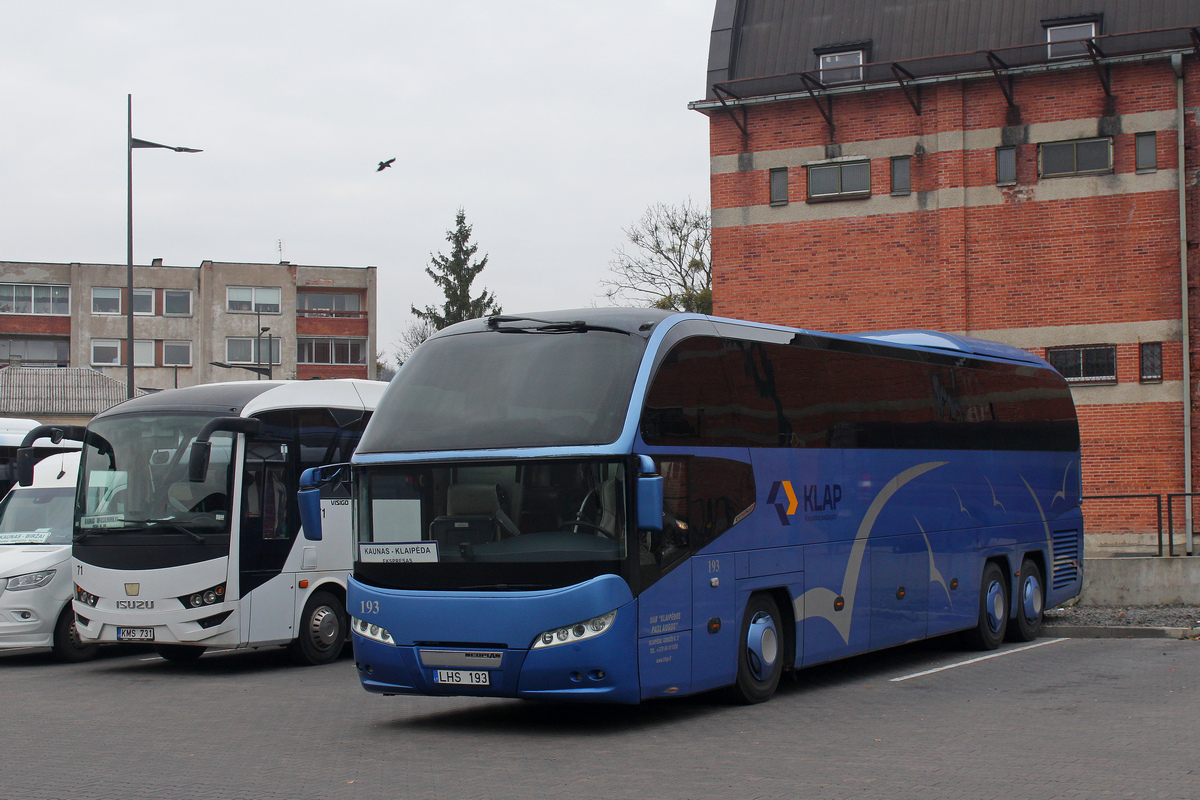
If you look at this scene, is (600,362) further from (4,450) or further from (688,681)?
(4,450)

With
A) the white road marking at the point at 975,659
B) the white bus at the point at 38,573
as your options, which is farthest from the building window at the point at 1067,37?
the white bus at the point at 38,573

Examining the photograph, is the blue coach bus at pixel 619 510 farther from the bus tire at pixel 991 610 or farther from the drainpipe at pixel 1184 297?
the drainpipe at pixel 1184 297

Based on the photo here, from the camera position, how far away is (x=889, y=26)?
2827 cm

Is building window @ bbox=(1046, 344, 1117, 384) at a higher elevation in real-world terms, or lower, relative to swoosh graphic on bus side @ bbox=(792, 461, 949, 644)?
higher

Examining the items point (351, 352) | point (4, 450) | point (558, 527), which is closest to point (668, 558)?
point (558, 527)

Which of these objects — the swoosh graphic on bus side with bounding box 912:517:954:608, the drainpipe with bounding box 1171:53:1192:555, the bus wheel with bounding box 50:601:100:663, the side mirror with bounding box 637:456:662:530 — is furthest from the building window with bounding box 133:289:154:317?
the side mirror with bounding box 637:456:662:530

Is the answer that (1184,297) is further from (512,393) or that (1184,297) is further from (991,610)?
(512,393)

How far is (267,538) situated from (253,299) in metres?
63.1

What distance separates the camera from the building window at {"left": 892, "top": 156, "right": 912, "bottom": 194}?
27.8 metres

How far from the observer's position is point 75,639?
52.7ft

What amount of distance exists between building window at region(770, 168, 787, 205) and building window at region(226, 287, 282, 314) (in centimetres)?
5125

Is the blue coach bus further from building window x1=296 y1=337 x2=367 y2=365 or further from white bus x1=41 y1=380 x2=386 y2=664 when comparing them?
building window x1=296 y1=337 x2=367 y2=365

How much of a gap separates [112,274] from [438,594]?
228 ft

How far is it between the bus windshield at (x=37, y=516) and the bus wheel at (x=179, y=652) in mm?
2043
